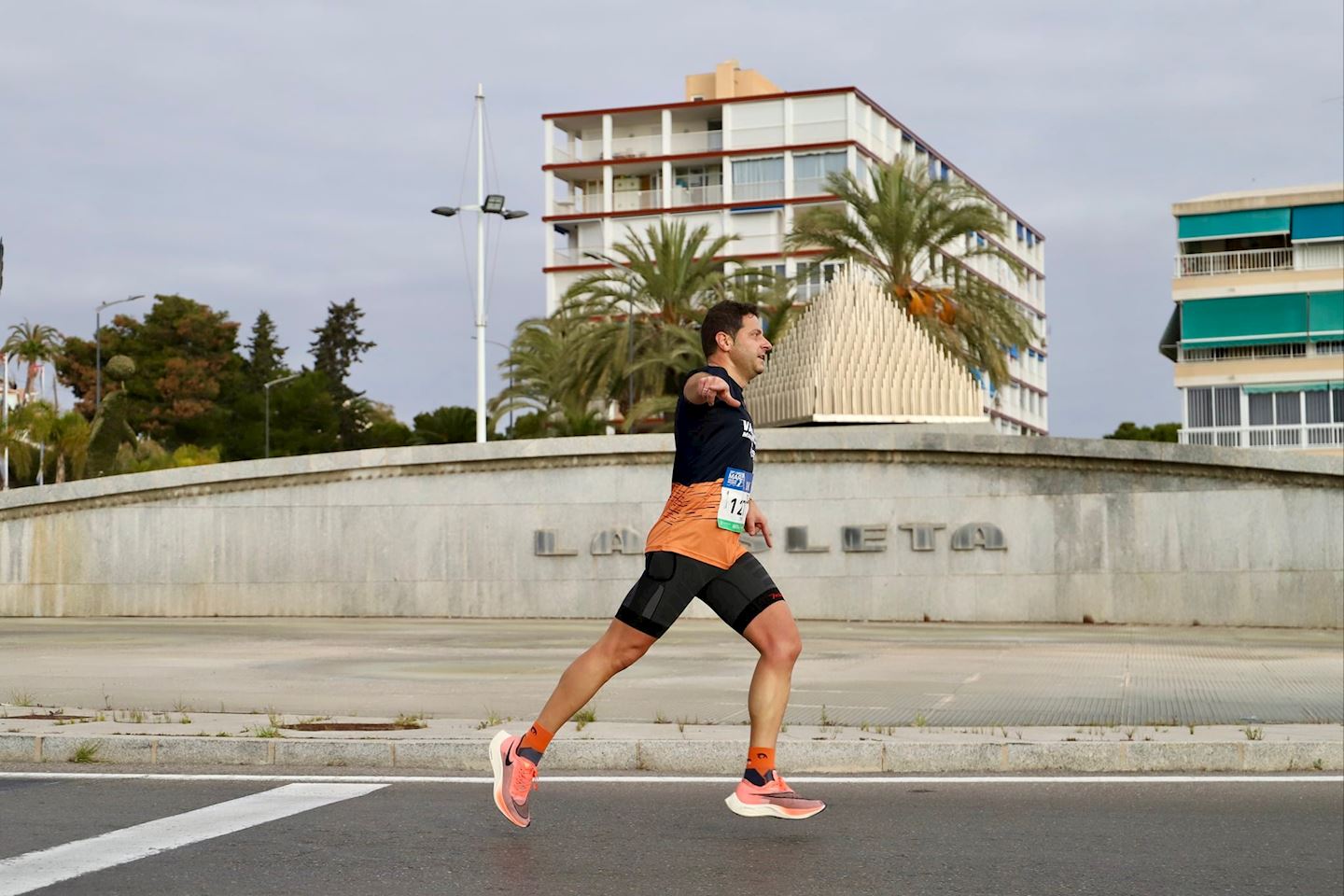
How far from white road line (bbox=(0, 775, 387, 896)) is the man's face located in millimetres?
2416

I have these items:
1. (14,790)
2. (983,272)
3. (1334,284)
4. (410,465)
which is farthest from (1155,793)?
(983,272)

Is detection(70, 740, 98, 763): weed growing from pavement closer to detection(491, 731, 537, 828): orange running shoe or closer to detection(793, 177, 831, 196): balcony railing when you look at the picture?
detection(491, 731, 537, 828): orange running shoe

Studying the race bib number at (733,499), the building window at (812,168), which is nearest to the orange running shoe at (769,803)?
the race bib number at (733,499)

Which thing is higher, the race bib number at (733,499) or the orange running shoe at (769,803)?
the race bib number at (733,499)

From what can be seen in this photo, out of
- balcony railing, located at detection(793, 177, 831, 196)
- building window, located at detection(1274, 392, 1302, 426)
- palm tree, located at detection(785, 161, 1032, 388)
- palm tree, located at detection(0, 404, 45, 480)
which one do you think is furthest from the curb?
balcony railing, located at detection(793, 177, 831, 196)

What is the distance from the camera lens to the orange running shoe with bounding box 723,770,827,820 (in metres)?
5.71

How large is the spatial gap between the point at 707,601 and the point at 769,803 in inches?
29.3

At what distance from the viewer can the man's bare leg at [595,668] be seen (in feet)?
18.8

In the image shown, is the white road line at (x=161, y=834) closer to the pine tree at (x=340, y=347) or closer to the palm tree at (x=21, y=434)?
the palm tree at (x=21, y=434)

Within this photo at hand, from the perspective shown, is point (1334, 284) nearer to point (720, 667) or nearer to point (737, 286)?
point (737, 286)

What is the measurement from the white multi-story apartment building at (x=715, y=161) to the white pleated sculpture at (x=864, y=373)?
5793cm

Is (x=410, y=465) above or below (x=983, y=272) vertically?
below

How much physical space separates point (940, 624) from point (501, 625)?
5.50 m

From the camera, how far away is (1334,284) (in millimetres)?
55688
